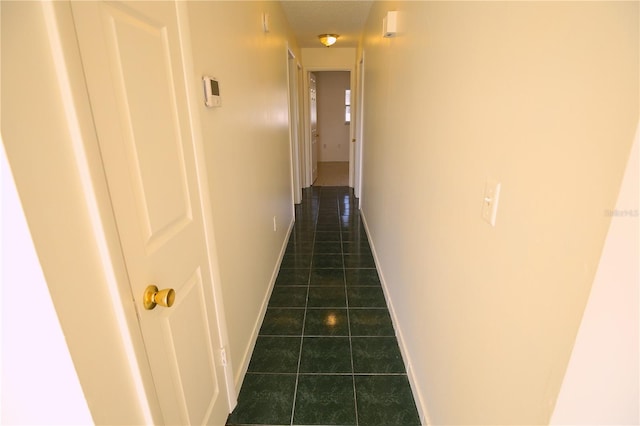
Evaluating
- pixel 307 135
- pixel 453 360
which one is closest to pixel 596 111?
pixel 453 360

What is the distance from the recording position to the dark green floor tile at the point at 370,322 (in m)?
2.06

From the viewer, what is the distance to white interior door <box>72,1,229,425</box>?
69cm

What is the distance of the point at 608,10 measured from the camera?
47 cm

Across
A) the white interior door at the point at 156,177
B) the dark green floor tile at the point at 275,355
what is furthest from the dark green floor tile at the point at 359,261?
the white interior door at the point at 156,177

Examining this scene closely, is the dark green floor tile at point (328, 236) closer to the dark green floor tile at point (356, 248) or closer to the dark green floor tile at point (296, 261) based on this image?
the dark green floor tile at point (356, 248)

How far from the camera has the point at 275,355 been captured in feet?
6.17

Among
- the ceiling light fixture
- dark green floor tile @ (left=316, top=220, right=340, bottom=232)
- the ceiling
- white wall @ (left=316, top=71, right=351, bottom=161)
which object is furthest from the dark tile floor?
white wall @ (left=316, top=71, right=351, bottom=161)

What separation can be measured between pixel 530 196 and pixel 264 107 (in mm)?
2055

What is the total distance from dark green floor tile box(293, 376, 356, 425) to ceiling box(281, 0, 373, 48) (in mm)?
3244

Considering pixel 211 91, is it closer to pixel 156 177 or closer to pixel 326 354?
pixel 156 177

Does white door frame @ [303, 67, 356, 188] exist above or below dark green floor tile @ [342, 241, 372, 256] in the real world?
above

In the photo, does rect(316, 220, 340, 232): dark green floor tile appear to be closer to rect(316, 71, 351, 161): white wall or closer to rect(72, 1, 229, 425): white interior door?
rect(72, 1, 229, 425): white interior door

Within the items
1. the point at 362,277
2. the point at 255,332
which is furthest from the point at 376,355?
the point at 362,277

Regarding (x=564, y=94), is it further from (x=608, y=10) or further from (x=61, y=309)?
(x=61, y=309)
